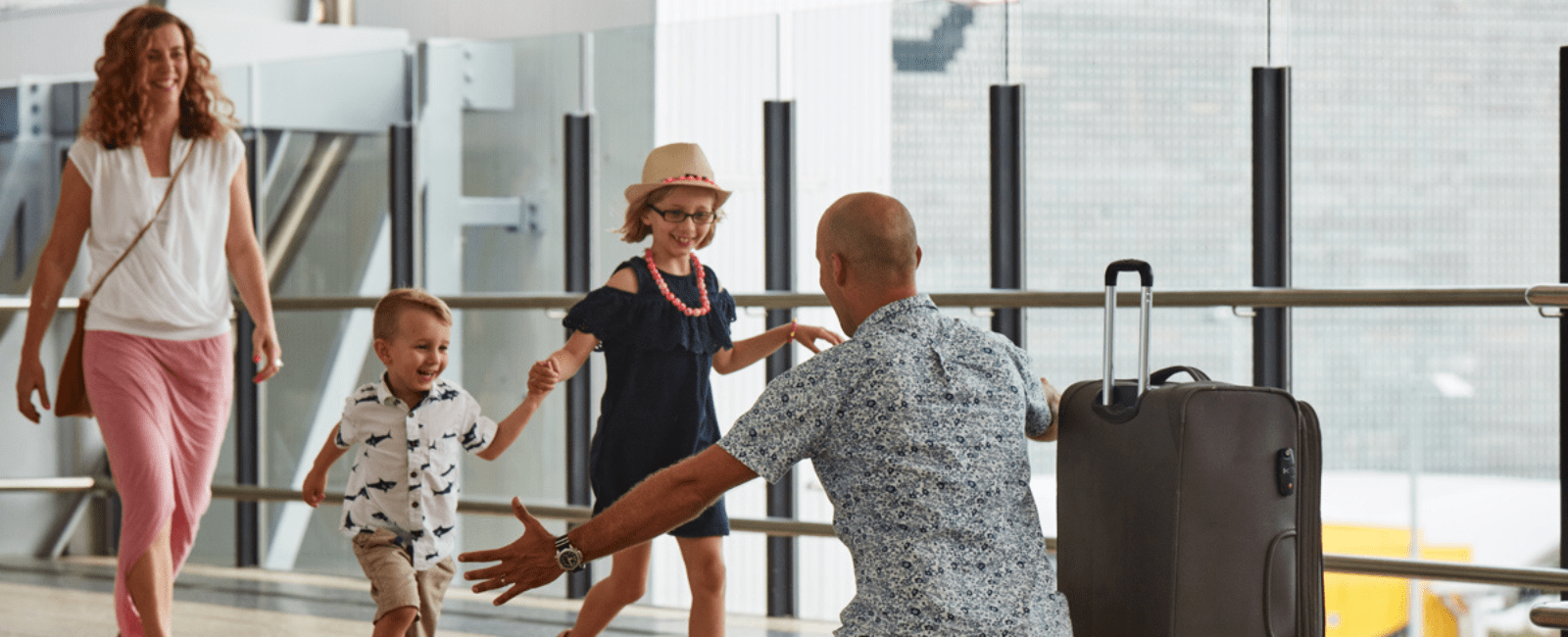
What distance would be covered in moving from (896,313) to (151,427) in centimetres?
204

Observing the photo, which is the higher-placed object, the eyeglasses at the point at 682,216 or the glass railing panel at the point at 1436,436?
the eyeglasses at the point at 682,216

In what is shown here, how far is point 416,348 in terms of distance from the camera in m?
3.16

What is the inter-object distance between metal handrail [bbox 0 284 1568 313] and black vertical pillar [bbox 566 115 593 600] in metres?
0.14

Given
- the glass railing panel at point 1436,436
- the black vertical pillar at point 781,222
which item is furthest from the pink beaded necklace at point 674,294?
the glass railing panel at point 1436,436

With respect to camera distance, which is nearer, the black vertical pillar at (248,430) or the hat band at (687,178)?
the hat band at (687,178)

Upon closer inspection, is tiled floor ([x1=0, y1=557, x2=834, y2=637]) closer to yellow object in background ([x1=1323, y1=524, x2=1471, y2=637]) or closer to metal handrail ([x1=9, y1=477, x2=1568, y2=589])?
metal handrail ([x1=9, y1=477, x2=1568, y2=589])

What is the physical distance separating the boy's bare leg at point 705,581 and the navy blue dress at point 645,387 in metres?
0.03

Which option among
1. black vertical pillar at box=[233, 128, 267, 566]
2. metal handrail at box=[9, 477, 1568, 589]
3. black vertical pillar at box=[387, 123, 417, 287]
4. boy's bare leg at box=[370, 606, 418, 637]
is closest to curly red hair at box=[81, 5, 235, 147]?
boy's bare leg at box=[370, 606, 418, 637]

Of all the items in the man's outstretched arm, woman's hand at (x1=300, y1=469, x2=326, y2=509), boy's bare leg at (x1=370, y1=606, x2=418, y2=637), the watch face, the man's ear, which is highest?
the man's ear

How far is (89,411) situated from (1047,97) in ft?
8.06

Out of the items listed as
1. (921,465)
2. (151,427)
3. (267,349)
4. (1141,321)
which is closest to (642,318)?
(267,349)

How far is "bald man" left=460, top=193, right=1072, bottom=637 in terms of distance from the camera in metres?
2.09

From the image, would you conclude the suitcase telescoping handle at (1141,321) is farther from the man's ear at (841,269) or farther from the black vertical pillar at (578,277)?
the black vertical pillar at (578,277)

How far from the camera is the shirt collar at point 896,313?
2176 mm
